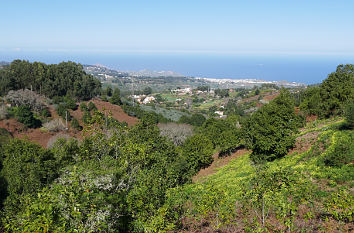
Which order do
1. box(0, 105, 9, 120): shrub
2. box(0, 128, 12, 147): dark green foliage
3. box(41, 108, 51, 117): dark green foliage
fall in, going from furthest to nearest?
box(41, 108, 51, 117): dark green foliage → box(0, 105, 9, 120): shrub → box(0, 128, 12, 147): dark green foliage

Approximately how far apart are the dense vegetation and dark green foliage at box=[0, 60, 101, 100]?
95.3 feet

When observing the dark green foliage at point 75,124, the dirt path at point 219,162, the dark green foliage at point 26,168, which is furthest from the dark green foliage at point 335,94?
the dark green foliage at point 75,124

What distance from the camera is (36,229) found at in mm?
4961

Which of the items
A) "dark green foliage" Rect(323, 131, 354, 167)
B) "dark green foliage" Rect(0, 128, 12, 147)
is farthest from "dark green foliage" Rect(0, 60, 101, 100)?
"dark green foliage" Rect(323, 131, 354, 167)

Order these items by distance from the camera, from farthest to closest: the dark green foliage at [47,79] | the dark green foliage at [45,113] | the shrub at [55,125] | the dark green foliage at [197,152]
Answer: the dark green foliage at [47,79], the dark green foliage at [45,113], the shrub at [55,125], the dark green foliage at [197,152]

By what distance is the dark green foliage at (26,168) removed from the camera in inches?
637

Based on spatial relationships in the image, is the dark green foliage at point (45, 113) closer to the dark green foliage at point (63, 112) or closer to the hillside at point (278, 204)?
the dark green foliage at point (63, 112)

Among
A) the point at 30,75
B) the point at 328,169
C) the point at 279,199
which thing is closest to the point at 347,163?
the point at 328,169

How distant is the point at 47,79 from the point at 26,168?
3622cm

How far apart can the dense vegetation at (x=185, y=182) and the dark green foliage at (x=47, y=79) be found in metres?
29.0

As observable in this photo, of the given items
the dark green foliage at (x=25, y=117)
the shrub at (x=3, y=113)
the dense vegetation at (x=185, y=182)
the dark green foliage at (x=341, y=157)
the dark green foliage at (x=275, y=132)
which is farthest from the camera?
the dark green foliage at (x=25, y=117)

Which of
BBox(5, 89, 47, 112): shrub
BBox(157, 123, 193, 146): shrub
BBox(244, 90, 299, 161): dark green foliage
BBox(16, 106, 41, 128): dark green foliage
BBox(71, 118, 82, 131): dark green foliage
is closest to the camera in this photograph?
BBox(244, 90, 299, 161): dark green foliage

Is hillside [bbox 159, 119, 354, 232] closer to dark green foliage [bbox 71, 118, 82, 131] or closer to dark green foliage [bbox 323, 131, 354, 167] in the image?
dark green foliage [bbox 323, 131, 354, 167]

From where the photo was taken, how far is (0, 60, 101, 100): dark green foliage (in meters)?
47.3
